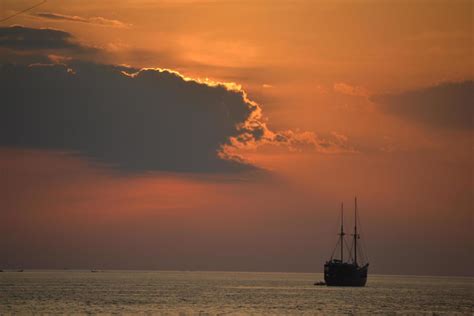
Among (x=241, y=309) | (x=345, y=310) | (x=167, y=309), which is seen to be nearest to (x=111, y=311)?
(x=167, y=309)

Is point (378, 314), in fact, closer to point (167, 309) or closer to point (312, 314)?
point (312, 314)

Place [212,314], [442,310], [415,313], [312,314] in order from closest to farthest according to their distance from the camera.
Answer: [212,314] < [312,314] < [415,313] < [442,310]

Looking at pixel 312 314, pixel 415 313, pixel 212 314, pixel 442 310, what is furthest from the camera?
pixel 442 310

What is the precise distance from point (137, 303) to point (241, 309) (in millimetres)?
26805

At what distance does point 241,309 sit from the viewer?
15312 cm

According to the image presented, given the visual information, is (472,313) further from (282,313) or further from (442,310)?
(282,313)

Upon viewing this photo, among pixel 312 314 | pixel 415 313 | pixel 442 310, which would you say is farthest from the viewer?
pixel 442 310

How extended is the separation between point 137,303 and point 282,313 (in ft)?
119


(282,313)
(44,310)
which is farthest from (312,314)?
(44,310)

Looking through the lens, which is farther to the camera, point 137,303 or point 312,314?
point 137,303

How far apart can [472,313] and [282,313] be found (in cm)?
3749

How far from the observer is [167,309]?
149250mm

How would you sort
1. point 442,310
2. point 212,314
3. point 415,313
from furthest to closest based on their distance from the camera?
point 442,310 < point 415,313 < point 212,314

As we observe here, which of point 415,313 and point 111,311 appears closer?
point 111,311
